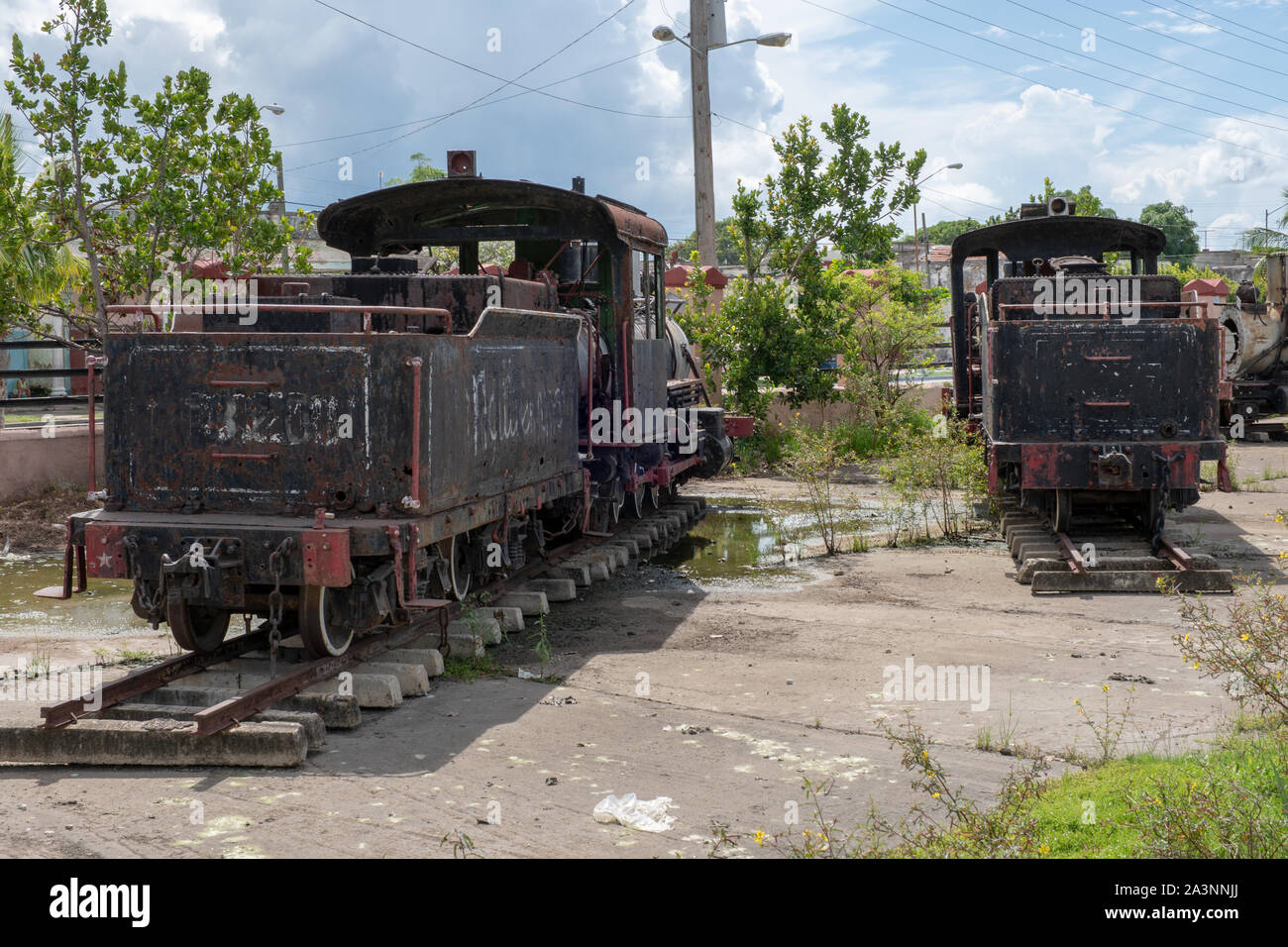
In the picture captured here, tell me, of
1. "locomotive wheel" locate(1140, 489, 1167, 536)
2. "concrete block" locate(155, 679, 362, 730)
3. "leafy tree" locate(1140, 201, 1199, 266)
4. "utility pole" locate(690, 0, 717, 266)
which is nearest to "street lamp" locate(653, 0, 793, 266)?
"utility pole" locate(690, 0, 717, 266)

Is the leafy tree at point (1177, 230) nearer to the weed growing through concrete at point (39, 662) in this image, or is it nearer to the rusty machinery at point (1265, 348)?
the rusty machinery at point (1265, 348)

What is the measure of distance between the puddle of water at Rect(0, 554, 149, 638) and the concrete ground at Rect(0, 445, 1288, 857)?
94.8 inches

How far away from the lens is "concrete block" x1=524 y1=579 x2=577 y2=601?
9961 mm

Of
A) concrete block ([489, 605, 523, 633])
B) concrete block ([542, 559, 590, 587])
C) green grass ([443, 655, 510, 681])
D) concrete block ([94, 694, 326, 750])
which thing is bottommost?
green grass ([443, 655, 510, 681])

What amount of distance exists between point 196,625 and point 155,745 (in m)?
1.62

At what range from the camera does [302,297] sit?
25.6 ft

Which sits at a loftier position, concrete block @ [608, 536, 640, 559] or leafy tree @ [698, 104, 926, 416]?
leafy tree @ [698, 104, 926, 416]

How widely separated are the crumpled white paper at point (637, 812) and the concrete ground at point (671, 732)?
0.06 m

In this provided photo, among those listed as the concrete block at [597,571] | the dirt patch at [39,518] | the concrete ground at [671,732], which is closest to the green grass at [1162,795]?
the concrete ground at [671,732]

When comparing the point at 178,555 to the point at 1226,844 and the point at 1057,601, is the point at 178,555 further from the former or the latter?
the point at 1057,601

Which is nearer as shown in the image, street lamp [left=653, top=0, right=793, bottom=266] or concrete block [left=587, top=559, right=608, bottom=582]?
concrete block [left=587, top=559, right=608, bottom=582]

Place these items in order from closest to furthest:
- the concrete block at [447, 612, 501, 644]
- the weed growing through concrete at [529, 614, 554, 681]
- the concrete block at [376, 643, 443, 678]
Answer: the concrete block at [376, 643, 443, 678]
the weed growing through concrete at [529, 614, 554, 681]
the concrete block at [447, 612, 501, 644]

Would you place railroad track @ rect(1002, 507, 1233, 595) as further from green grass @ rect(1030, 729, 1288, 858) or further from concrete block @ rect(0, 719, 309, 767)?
concrete block @ rect(0, 719, 309, 767)

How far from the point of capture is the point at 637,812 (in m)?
5.29
